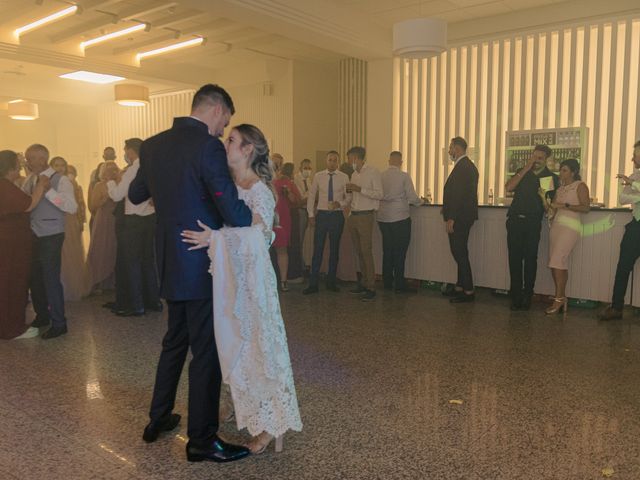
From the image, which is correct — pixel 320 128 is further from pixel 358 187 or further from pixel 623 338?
pixel 623 338

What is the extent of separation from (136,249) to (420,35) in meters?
3.72

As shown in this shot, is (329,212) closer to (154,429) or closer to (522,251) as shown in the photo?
(522,251)

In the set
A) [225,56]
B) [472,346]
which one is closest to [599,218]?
[472,346]

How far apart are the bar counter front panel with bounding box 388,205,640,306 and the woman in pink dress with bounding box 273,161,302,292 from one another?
1.20 metres

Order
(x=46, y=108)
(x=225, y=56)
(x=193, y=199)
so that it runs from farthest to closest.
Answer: (x=46, y=108) < (x=225, y=56) < (x=193, y=199)

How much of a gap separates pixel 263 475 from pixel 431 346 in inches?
93.5

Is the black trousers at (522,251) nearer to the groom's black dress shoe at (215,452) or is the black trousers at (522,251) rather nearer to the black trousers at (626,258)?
the black trousers at (626,258)

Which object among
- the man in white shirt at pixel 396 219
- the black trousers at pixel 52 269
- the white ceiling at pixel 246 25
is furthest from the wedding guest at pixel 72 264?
the man in white shirt at pixel 396 219

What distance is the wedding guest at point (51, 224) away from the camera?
15.5 ft

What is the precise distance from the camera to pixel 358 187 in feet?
22.1

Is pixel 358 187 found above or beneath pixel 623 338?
above

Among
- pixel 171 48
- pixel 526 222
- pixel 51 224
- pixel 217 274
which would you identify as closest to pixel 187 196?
pixel 217 274

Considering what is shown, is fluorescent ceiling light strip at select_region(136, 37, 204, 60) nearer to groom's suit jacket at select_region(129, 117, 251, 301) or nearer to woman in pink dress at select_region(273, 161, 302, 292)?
woman in pink dress at select_region(273, 161, 302, 292)

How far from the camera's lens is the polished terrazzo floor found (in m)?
2.66
